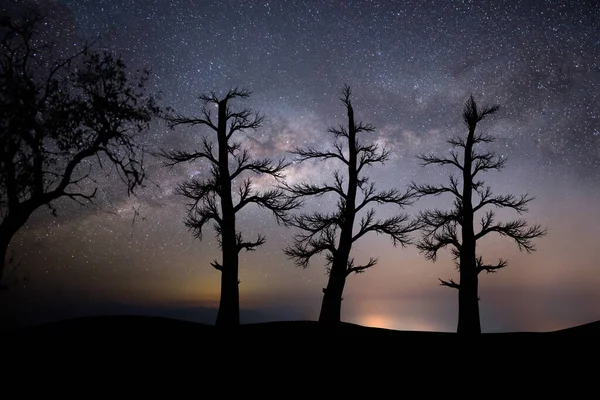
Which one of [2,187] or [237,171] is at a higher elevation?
[237,171]

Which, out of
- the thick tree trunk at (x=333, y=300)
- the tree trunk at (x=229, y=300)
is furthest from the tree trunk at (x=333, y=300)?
the tree trunk at (x=229, y=300)

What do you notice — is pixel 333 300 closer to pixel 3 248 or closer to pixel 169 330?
pixel 169 330

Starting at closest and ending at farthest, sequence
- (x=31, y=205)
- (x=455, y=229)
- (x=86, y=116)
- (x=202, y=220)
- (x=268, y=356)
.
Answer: (x=268, y=356) → (x=31, y=205) → (x=86, y=116) → (x=202, y=220) → (x=455, y=229)

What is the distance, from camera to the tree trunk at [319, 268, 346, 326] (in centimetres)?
1617

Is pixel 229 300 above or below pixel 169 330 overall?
above

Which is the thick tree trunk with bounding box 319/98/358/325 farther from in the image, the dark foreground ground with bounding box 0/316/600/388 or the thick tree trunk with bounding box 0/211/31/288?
the thick tree trunk with bounding box 0/211/31/288

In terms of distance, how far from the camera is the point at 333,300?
16.3m

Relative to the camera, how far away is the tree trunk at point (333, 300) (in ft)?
53.1

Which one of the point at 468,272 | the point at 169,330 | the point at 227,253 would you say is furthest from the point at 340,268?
the point at 169,330

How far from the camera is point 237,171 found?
16.7m

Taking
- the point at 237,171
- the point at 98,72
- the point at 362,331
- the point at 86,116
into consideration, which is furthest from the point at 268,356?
the point at 98,72

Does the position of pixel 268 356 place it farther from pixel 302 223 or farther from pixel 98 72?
pixel 98 72

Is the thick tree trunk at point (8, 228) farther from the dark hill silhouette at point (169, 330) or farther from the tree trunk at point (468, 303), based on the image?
the tree trunk at point (468, 303)

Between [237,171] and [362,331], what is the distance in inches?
277
